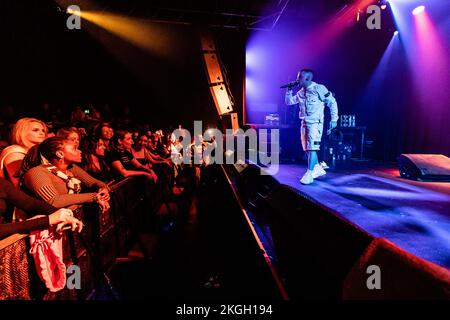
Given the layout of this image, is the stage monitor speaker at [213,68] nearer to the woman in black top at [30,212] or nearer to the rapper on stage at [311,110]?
the rapper on stage at [311,110]

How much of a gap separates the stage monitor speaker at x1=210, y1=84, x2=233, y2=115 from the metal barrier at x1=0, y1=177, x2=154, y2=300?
469 centimetres

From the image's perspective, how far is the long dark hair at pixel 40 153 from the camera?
2.28 meters

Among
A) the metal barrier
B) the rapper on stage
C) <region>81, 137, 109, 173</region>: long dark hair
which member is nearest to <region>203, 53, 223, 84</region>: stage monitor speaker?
the rapper on stage

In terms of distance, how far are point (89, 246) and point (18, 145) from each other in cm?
134

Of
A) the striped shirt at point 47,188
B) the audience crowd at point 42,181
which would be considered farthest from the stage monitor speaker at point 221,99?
the striped shirt at point 47,188

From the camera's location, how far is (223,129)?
9.66 m

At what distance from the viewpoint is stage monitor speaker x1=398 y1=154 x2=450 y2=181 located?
16.1ft

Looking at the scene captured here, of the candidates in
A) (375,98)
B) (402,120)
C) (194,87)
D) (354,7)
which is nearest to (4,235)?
(354,7)

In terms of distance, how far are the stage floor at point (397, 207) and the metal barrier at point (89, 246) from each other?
259cm

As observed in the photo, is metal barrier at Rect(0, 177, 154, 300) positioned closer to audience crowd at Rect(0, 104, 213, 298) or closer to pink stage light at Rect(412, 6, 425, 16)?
audience crowd at Rect(0, 104, 213, 298)

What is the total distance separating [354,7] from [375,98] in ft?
12.7

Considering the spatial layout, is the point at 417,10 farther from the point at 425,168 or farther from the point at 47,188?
the point at 47,188
